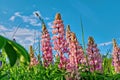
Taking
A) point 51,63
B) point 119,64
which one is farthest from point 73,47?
point 119,64

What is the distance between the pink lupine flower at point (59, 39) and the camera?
17.8 feet

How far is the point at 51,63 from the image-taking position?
6.13 meters

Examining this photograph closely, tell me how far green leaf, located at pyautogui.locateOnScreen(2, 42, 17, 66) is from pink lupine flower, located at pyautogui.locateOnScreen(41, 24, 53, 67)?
467 cm

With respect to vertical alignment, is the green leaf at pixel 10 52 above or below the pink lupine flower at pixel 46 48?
below

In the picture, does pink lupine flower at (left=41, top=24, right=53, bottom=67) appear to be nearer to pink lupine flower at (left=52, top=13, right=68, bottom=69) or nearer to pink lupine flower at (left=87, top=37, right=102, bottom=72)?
pink lupine flower at (left=52, top=13, right=68, bottom=69)

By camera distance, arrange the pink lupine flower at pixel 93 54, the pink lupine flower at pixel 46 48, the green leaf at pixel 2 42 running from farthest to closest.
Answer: the pink lupine flower at pixel 46 48 → the pink lupine flower at pixel 93 54 → the green leaf at pixel 2 42

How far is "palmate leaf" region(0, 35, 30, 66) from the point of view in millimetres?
1263

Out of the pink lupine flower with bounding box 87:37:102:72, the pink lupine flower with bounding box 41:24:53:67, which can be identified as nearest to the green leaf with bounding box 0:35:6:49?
the pink lupine flower with bounding box 87:37:102:72

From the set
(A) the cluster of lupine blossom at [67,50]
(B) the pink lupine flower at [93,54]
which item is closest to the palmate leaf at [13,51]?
(A) the cluster of lupine blossom at [67,50]

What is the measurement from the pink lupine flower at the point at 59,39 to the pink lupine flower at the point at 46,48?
1.36 ft

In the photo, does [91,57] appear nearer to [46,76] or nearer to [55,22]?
[46,76]

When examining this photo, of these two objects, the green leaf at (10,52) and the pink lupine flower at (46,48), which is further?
the pink lupine flower at (46,48)

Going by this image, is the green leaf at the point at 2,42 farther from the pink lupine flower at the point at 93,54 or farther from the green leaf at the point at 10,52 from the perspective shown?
the pink lupine flower at the point at 93,54

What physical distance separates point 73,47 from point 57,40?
1.88 ft
